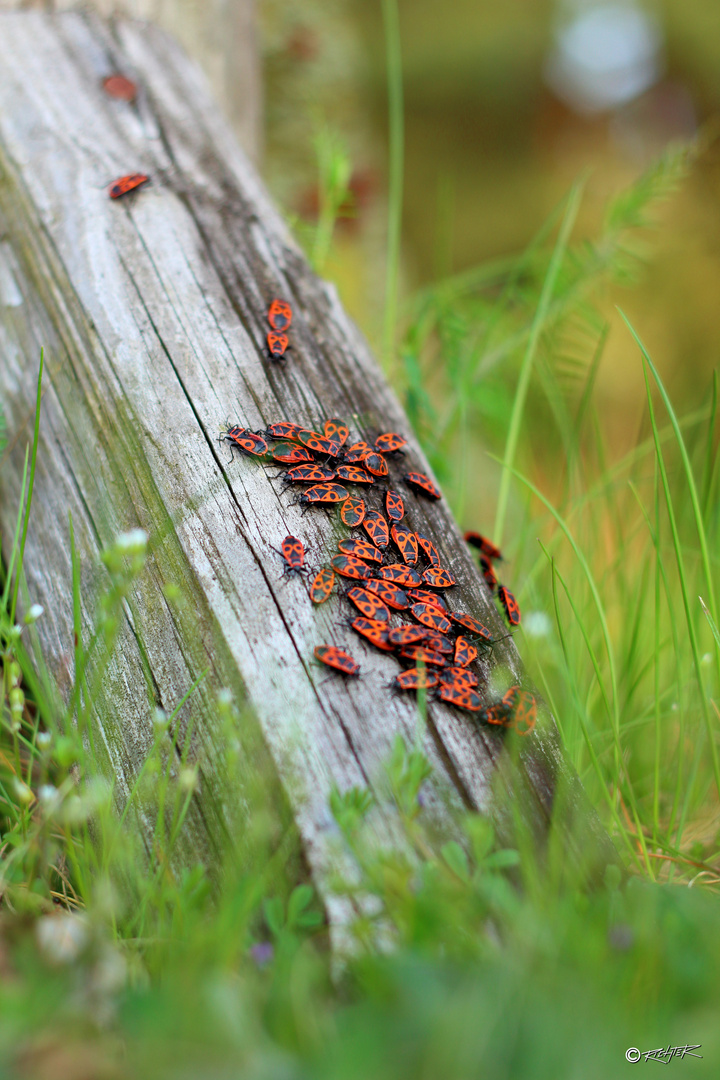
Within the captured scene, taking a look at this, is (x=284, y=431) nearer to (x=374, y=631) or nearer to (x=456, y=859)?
(x=374, y=631)

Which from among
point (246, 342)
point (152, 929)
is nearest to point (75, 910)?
point (152, 929)

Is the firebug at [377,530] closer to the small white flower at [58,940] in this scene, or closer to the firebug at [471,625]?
the firebug at [471,625]

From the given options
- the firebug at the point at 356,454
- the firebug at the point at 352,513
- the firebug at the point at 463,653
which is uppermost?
the firebug at the point at 356,454

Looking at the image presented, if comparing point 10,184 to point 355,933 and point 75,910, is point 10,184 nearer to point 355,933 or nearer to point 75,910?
point 75,910

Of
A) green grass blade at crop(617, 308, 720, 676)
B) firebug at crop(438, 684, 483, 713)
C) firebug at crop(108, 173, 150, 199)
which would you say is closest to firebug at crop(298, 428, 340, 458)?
firebug at crop(438, 684, 483, 713)

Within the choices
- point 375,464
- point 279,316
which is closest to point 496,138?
point 279,316

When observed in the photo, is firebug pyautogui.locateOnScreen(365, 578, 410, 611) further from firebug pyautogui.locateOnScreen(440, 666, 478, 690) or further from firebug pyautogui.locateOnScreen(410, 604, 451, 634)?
firebug pyautogui.locateOnScreen(440, 666, 478, 690)

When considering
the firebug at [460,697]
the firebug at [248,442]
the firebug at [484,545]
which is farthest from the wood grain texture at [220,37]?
the firebug at [460,697]
